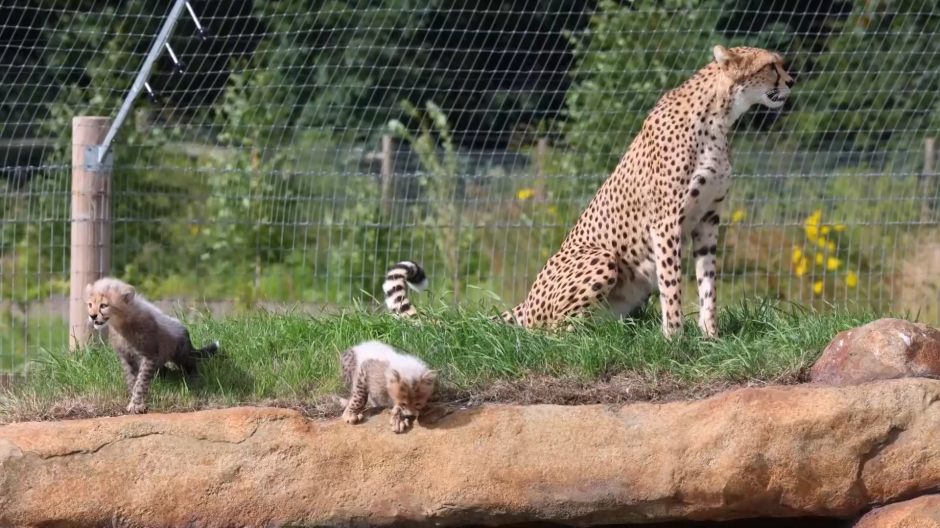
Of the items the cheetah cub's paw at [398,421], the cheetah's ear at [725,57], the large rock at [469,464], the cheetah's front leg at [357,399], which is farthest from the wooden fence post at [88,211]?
the cheetah's ear at [725,57]

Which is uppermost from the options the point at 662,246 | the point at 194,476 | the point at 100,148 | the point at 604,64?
the point at 604,64

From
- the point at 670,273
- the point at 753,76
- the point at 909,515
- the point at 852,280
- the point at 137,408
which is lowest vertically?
the point at 909,515

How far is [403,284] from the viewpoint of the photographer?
5.54 meters

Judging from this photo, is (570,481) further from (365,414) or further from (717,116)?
(717,116)

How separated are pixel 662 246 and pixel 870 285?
2639 mm

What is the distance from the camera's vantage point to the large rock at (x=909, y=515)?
4.33 metres

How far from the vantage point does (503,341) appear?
194 inches

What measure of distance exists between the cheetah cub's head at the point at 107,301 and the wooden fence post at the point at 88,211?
1.51 metres

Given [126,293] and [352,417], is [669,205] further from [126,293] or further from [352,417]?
[126,293]

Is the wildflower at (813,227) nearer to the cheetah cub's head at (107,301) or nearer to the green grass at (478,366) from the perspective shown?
the green grass at (478,366)

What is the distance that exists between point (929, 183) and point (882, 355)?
3457mm

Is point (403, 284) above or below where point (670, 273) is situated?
below

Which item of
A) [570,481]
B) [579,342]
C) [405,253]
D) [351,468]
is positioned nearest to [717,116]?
[579,342]

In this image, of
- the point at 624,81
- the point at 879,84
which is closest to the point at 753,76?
the point at 624,81
